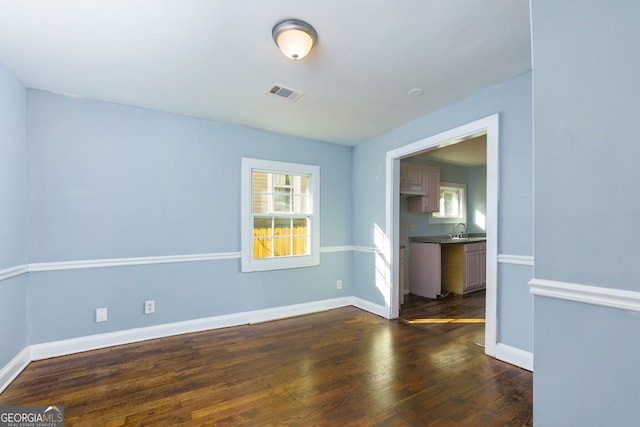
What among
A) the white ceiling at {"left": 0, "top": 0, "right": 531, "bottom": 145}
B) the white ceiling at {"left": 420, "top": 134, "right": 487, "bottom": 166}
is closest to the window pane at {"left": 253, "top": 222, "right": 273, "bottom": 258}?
the white ceiling at {"left": 0, "top": 0, "right": 531, "bottom": 145}

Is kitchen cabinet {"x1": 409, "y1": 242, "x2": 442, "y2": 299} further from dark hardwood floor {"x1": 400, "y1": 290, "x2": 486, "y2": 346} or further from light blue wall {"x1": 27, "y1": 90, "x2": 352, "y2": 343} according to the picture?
light blue wall {"x1": 27, "y1": 90, "x2": 352, "y2": 343}

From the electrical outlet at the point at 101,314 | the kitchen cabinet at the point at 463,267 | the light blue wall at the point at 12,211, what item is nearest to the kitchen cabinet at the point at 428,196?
the kitchen cabinet at the point at 463,267

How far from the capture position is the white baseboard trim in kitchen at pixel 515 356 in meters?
2.38

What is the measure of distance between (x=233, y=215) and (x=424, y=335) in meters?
2.67

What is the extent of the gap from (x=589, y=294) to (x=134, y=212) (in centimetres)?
366

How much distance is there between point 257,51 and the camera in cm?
204

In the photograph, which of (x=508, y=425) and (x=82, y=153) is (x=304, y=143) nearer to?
(x=82, y=153)

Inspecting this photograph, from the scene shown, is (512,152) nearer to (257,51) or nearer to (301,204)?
(257,51)

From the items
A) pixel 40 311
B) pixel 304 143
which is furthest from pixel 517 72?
pixel 40 311

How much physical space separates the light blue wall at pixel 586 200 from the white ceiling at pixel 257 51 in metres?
0.57

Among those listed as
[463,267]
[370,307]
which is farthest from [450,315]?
[463,267]

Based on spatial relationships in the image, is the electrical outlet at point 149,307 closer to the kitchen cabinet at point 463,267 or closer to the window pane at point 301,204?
the window pane at point 301,204

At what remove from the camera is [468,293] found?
5.04m

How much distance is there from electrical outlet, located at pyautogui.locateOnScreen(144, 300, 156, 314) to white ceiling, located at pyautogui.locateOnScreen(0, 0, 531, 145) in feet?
6.98
